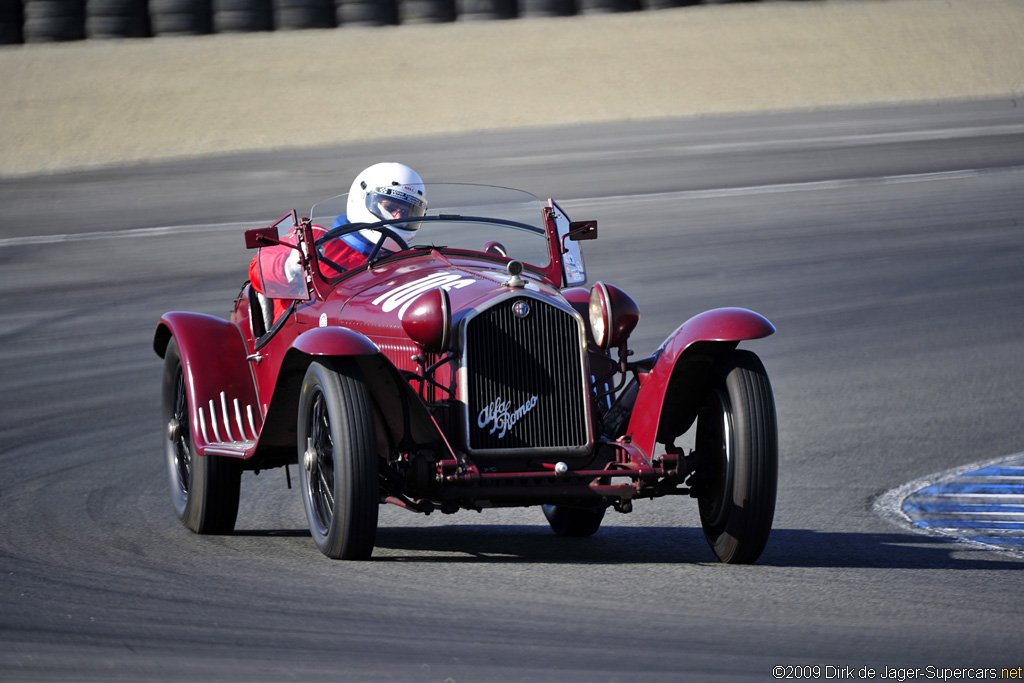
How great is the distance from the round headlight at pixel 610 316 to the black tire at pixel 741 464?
0.44 metres

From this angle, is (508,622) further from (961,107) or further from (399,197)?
(961,107)

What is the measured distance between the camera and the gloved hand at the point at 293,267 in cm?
663

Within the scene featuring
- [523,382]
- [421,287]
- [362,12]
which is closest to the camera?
[523,382]

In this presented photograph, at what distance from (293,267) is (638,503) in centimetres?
219

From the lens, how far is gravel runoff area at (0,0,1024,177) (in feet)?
70.2

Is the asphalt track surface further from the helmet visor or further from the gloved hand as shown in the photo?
the helmet visor

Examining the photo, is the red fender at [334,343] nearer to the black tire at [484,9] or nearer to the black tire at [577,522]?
the black tire at [577,522]

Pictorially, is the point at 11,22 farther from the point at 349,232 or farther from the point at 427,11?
the point at 349,232

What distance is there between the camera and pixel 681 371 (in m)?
5.71

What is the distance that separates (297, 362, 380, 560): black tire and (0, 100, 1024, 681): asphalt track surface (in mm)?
144

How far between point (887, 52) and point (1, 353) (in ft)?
57.5

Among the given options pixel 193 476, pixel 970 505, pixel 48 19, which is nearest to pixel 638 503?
pixel 970 505

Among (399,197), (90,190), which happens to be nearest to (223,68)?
(90,190)

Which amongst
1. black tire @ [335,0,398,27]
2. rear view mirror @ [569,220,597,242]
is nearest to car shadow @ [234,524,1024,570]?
rear view mirror @ [569,220,597,242]
